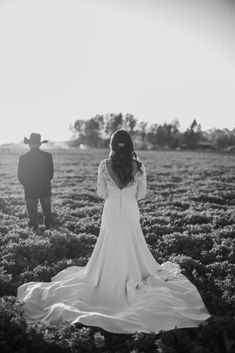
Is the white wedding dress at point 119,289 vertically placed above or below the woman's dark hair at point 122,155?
below

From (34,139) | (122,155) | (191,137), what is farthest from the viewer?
(191,137)

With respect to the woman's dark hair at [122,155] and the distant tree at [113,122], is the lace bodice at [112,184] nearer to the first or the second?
the woman's dark hair at [122,155]

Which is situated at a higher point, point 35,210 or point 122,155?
point 122,155

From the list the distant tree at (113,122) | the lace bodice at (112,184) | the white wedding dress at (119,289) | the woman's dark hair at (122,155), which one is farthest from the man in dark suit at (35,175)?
the distant tree at (113,122)

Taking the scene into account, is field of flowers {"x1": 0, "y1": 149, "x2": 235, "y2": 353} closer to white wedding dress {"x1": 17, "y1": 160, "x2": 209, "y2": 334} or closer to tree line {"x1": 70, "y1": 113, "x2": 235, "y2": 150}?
white wedding dress {"x1": 17, "y1": 160, "x2": 209, "y2": 334}

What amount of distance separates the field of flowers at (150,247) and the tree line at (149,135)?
392 feet

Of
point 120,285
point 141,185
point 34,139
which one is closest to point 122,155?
point 141,185

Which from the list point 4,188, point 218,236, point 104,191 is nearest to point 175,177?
point 4,188

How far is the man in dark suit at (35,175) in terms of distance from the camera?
49.3 ft

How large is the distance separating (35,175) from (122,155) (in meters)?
7.24

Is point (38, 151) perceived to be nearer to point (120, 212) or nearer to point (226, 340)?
A: point (120, 212)

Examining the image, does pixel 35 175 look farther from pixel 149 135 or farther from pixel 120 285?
pixel 149 135

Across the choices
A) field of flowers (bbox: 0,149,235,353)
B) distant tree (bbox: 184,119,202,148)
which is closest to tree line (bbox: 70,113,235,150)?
distant tree (bbox: 184,119,202,148)

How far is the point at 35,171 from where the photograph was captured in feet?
49.3
